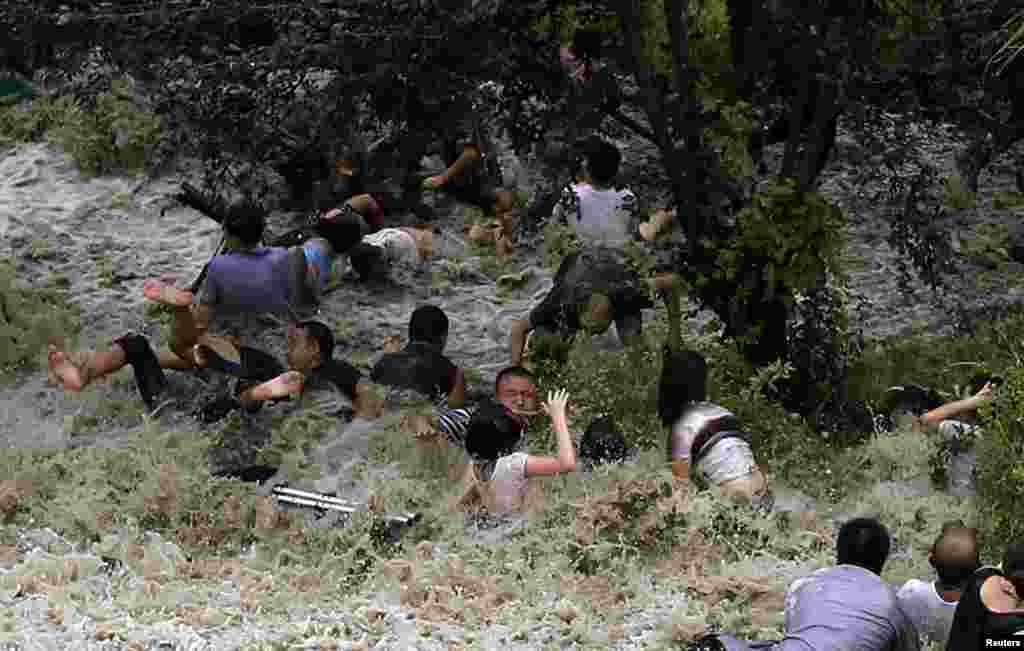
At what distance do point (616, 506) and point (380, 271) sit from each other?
3.71 m

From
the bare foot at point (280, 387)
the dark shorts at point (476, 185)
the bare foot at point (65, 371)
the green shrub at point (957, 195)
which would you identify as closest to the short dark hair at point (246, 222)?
the bare foot at point (280, 387)

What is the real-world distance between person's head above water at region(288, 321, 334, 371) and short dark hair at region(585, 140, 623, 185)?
5.33 feet

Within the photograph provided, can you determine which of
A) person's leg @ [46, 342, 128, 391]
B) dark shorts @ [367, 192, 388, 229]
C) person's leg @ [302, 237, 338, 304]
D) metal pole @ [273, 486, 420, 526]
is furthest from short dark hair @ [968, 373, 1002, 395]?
person's leg @ [46, 342, 128, 391]

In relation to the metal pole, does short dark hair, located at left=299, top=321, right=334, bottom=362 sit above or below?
above

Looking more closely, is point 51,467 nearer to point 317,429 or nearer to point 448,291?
point 317,429

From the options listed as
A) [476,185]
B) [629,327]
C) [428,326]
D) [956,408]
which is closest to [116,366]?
[428,326]

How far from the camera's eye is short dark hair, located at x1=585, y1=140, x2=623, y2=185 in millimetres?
9453

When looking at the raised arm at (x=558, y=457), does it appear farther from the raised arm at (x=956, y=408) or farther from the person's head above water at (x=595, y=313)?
the raised arm at (x=956, y=408)

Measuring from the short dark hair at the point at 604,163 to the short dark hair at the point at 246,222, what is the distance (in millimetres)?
1766

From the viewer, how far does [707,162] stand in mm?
9281

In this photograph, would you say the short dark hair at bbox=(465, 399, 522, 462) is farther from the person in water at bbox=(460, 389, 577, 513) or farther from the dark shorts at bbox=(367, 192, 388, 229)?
the dark shorts at bbox=(367, 192, 388, 229)

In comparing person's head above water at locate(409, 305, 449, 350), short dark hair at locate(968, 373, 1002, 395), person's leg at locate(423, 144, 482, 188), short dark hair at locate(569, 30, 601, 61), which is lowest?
person's head above water at locate(409, 305, 449, 350)

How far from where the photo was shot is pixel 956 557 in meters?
6.69

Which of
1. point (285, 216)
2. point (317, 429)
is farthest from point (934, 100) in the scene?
Result: point (285, 216)
